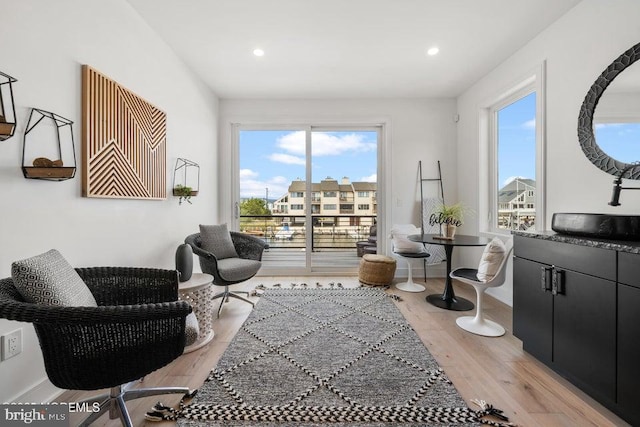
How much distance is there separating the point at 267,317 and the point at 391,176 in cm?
258

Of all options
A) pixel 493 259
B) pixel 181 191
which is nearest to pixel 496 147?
pixel 493 259

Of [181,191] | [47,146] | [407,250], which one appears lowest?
[407,250]

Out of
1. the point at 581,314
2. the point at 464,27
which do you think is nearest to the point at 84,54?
the point at 464,27

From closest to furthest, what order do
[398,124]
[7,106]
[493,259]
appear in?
1. [7,106]
2. [493,259]
3. [398,124]

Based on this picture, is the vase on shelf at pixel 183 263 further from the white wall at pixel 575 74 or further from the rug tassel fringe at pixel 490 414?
the white wall at pixel 575 74

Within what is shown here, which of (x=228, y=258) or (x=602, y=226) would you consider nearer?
(x=602, y=226)

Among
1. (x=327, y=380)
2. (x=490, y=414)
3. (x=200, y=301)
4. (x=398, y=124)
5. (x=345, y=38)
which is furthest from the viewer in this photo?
(x=398, y=124)

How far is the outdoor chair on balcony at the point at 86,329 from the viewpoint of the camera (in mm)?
1061

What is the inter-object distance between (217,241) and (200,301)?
0.99m

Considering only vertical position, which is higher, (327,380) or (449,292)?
(449,292)

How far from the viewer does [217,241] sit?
308cm

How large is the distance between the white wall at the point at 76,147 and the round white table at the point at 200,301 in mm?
512

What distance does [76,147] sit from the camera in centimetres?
176

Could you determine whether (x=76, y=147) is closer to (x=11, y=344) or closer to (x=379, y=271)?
(x=11, y=344)
